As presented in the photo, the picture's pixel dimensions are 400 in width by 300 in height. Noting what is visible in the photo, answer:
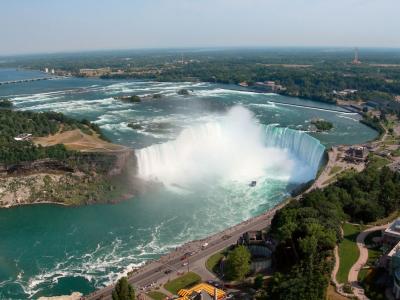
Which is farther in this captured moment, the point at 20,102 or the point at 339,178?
the point at 20,102

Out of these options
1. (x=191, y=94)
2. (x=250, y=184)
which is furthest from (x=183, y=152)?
(x=191, y=94)

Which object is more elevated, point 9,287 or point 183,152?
point 183,152

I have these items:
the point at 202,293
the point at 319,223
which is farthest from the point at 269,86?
the point at 202,293

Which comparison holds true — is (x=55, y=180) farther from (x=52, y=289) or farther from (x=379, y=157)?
(x=379, y=157)

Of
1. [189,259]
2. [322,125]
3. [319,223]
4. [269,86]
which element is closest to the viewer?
[319,223]

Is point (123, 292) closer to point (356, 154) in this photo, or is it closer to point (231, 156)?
point (231, 156)

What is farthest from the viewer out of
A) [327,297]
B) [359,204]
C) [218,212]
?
[218,212]

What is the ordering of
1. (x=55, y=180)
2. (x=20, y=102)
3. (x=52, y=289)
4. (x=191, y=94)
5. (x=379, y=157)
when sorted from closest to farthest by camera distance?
(x=52, y=289), (x=55, y=180), (x=379, y=157), (x=20, y=102), (x=191, y=94)

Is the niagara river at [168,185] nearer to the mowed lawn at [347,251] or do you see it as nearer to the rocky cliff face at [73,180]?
the rocky cliff face at [73,180]
